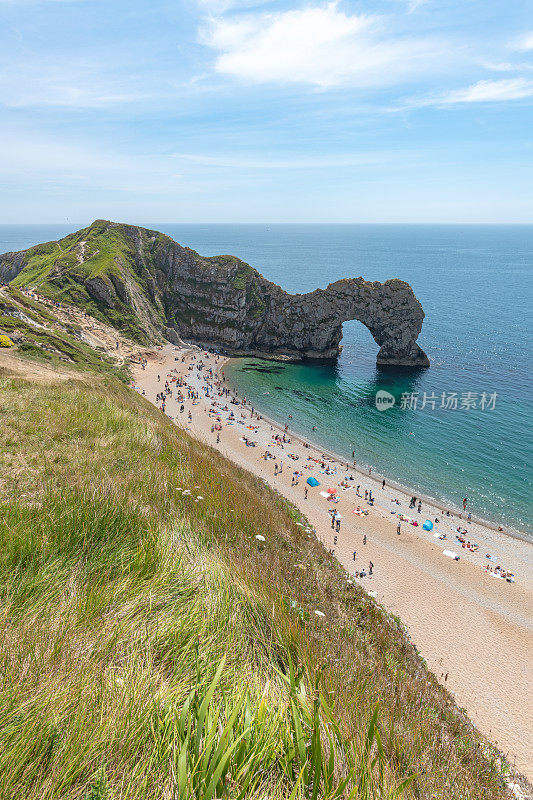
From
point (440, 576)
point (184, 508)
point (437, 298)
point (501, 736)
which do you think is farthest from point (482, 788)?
point (437, 298)

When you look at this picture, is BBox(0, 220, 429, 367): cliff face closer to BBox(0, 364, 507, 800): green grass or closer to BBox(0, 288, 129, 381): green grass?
BBox(0, 288, 129, 381): green grass

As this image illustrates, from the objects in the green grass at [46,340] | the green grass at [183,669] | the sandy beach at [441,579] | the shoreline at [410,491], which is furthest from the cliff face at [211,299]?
the green grass at [183,669]

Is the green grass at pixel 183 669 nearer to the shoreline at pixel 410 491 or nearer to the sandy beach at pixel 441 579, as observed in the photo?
the sandy beach at pixel 441 579

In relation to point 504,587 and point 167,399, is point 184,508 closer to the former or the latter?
point 504,587

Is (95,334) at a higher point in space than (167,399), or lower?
higher

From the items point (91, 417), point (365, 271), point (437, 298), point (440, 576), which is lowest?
point (440, 576)

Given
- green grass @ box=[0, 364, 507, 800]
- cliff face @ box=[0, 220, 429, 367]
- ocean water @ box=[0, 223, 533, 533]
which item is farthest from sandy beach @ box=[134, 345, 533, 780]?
cliff face @ box=[0, 220, 429, 367]
